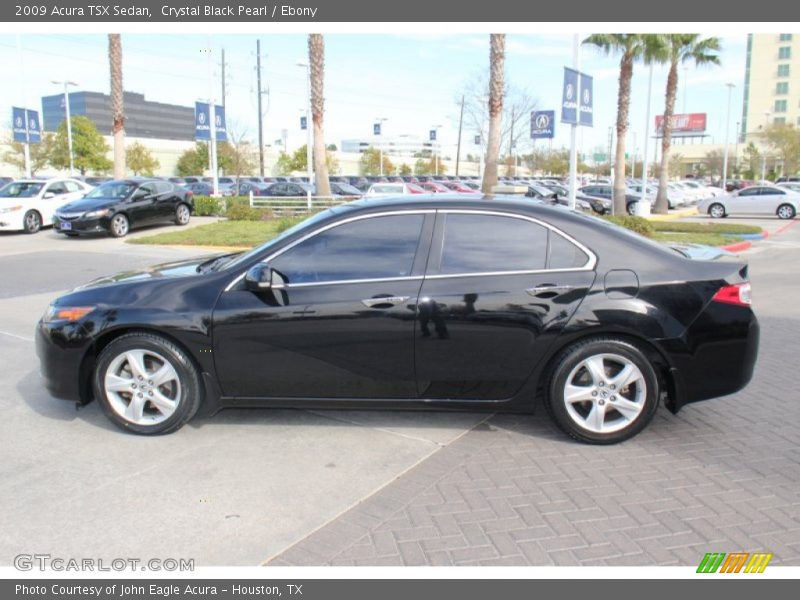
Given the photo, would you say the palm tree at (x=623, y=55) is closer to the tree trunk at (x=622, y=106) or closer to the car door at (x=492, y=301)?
the tree trunk at (x=622, y=106)

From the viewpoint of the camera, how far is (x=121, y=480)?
4047 mm

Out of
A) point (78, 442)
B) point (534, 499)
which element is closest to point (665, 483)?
point (534, 499)

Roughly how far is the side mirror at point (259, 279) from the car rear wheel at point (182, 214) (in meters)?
18.1

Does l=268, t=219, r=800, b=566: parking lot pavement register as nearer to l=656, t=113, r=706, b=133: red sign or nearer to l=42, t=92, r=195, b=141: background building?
l=656, t=113, r=706, b=133: red sign

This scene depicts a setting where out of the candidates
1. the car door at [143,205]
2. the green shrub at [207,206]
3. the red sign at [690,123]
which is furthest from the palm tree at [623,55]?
the red sign at [690,123]

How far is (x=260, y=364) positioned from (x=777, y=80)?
125 m

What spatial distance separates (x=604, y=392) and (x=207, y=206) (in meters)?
23.0

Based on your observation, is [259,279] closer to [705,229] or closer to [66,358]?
[66,358]

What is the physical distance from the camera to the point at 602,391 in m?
4.46

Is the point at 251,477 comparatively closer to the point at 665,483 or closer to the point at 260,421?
the point at 260,421

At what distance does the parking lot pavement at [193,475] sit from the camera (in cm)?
342

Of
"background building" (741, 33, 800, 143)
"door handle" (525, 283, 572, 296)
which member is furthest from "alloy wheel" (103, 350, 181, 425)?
"background building" (741, 33, 800, 143)
